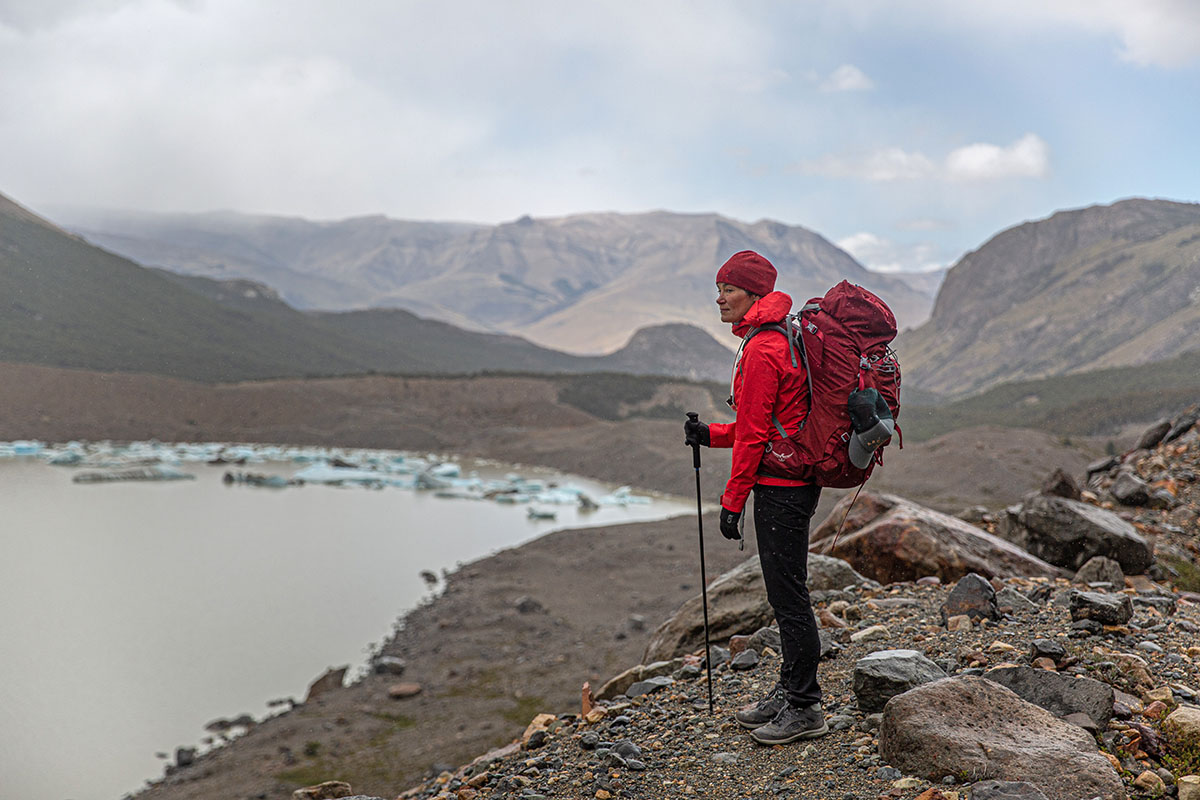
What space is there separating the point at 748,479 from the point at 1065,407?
57.4 metres

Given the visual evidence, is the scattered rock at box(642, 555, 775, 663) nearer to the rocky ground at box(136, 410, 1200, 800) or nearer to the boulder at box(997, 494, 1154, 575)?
the rocky ground at box(136, 410, 1200, 800)

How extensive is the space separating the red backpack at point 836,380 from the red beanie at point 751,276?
0.23 meters

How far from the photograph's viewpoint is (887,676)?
3611mm

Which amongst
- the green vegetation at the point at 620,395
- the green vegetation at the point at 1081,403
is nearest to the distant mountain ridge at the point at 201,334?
the green vegetation at the point at 620,395

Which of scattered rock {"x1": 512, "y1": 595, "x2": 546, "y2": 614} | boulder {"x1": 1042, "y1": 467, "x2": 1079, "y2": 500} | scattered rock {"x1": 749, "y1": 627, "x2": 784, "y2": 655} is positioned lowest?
scattered rock {"x1": 512, "y1": 595, "x2": 546, "y2": 614}

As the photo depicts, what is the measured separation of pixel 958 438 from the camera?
104ft

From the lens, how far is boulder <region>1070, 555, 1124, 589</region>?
19.7 ft

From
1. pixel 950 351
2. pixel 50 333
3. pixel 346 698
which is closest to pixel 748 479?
pixel 346 698

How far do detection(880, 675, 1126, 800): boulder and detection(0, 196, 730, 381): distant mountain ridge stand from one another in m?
69.8

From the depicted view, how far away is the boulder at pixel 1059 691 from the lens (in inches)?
129

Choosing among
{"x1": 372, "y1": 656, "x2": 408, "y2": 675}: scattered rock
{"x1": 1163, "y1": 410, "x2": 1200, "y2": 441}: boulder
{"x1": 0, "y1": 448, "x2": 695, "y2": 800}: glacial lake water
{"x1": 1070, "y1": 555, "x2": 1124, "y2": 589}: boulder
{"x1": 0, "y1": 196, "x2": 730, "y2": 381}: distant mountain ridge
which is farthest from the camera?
{"x1": 0, "y1": 196, "x2": 730, "y2": 381}: distant mountain ridge

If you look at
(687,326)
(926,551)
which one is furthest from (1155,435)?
(687,326)

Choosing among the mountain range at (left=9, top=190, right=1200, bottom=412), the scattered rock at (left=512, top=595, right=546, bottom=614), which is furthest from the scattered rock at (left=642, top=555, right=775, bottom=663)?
the mountain range at (left=9, top=190, right=1200, bottom=412)

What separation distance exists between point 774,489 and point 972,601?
84.0 inches
